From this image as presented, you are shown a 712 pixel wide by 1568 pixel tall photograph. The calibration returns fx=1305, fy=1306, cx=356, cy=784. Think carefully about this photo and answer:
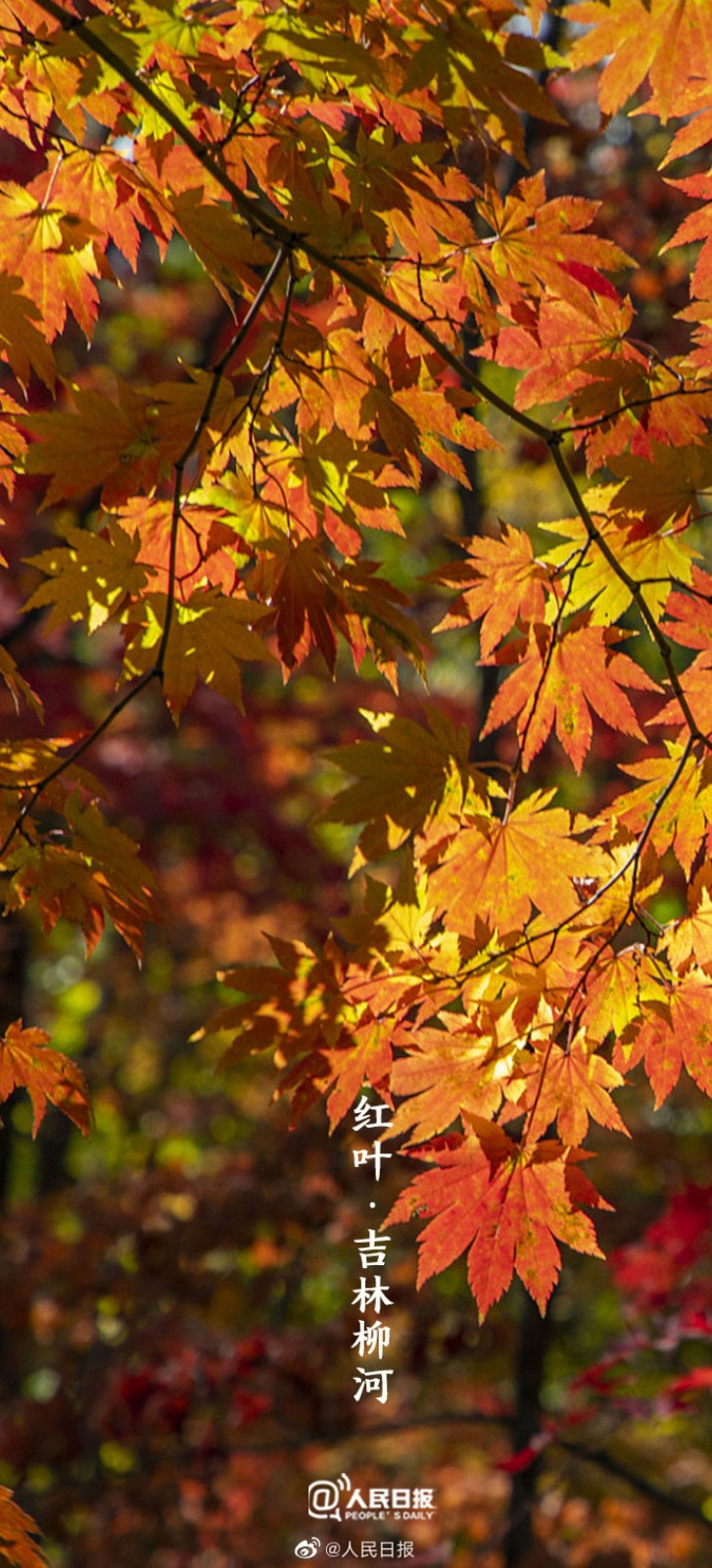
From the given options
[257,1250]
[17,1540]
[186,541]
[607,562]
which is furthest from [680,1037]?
[257,1250]

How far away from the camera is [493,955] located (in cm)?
145

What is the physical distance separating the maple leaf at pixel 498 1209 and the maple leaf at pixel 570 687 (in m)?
0.45

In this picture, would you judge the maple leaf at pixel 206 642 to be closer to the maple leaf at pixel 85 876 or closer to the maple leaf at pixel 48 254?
the maple leaf at pixel 85 876

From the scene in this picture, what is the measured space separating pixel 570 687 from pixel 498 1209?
610mm

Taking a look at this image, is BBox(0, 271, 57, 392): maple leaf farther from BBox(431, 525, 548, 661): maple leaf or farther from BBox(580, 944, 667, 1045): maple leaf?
BBox(580, 944, 667, 1045): maple leaf

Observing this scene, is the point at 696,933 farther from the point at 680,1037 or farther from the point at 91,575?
the point at 91,575

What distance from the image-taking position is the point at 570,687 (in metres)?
1.57

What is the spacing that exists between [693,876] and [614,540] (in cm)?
40

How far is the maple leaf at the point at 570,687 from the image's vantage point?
1.52 metres

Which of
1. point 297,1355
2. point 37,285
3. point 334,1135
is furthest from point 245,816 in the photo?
point 37,285

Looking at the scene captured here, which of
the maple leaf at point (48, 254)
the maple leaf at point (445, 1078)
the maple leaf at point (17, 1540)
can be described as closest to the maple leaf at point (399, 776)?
the maple leaf at point (445, 1078)

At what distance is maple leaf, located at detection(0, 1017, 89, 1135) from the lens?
164 cm

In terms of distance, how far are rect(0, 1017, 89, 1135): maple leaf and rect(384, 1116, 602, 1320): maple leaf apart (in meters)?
0.44

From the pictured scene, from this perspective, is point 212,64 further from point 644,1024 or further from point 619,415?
point 644,1024
